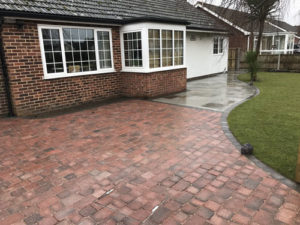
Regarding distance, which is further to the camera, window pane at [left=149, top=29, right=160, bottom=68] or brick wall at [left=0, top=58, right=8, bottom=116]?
window pane at [left=149, top=29, right=160, bottom=68]

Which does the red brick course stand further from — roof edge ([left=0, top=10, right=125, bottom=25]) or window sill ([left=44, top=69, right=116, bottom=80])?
roof edge ([left=0, top=10, right=125, bottom=25])

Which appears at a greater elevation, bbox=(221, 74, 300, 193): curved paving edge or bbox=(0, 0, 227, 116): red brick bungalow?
bbox=(0, 0, 227, 116): red brick bungalow

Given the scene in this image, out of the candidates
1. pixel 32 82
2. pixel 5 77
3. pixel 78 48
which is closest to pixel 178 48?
pixel 78 48

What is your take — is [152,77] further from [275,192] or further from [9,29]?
[275,192]

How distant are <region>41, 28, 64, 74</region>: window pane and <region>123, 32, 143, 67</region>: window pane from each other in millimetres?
2793

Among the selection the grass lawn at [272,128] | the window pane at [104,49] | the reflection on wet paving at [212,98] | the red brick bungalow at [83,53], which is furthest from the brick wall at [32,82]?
the grass lawn at [272,128]

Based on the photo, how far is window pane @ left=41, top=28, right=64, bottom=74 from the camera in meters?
7.55

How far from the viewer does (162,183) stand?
138 inches

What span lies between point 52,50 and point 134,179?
5.81 meters

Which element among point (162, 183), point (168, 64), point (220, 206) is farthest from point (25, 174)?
point (168, 64)

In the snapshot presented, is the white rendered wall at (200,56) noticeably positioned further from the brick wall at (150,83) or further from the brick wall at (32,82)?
the brick wall at (32,82)

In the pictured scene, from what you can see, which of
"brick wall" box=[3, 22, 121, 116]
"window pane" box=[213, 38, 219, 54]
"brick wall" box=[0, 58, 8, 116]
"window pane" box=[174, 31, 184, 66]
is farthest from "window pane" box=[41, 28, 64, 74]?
"window pane" box=[213, 38, 219, 54]

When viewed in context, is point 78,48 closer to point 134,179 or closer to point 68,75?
point 68,75

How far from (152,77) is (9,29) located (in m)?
4.96
